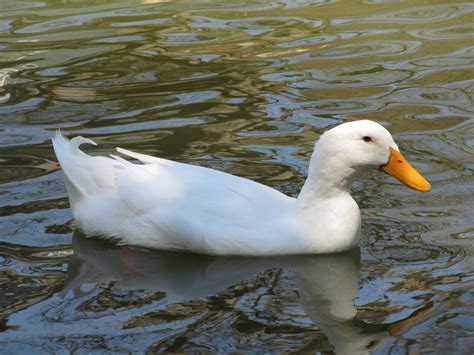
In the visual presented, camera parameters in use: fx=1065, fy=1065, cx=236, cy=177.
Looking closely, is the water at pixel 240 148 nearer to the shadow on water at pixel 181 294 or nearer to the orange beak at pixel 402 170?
the shadow on water at pixel 181 294


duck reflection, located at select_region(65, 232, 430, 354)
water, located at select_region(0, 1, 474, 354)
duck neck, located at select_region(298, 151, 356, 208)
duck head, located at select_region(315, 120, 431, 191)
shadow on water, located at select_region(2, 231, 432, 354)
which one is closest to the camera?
shadow on water, located at select_region(2, 231, 432, 354)

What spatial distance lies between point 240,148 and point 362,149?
7.61 feet

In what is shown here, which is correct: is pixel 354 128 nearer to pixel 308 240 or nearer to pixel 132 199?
pixel 308 240

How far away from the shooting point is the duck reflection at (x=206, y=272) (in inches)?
245

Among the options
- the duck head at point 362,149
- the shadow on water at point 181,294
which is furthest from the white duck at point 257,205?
the shadow on water at point 181,294

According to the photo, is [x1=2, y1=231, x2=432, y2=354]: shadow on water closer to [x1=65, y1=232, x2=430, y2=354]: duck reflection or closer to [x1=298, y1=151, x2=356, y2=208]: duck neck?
[x1=65, y1=232, x2=430, y2=354]: duck reflection

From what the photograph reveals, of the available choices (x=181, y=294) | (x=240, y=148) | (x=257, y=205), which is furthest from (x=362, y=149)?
(x=240, y=148)

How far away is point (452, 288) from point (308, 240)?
98 cm

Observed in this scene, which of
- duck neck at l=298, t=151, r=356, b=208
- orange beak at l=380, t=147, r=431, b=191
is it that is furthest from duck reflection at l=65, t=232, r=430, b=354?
orange beak at l=380, t=147, r=431, b=191

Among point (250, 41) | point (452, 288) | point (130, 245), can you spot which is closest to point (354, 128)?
point (452, 288)

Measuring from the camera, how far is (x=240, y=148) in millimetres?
8750

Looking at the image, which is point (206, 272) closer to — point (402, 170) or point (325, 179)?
point (325, 179)

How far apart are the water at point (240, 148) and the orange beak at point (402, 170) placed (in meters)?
0.42

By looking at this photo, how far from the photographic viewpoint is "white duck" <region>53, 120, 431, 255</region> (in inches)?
260
